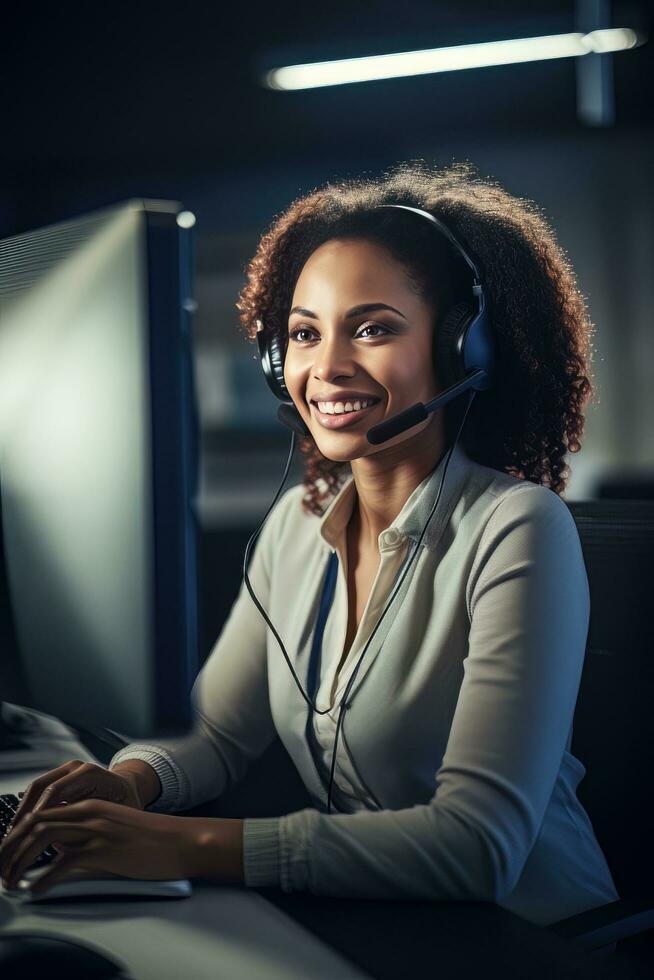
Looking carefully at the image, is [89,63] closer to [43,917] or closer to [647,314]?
[647,314]

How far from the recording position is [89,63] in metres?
1.41

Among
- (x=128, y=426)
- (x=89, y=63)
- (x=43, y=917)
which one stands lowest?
(x=43, y=917)

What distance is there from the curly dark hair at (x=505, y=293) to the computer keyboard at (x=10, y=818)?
58cm

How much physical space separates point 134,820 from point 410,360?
543 millimetres

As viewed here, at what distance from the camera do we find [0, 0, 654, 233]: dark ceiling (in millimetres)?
1042

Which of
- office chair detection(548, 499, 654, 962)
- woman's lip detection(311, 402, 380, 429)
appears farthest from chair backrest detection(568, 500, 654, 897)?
woman's lip detection(311, 402, 380, 429)

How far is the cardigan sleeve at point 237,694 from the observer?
112 centimetres

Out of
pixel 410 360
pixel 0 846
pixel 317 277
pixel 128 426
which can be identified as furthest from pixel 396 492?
pixel 0 846

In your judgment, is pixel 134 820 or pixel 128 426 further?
pixel 134 820

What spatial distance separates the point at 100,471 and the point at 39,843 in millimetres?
354

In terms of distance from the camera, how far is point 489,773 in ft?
2.88

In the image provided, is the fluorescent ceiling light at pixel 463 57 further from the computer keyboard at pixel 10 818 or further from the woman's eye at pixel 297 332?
the computer keyboard at pixel 10 818

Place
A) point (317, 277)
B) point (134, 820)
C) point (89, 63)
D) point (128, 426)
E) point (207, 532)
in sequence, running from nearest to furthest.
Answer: point (128, 426) < point (134, 820) < point (317, 277) < point (207, 532) < point (89, 63)

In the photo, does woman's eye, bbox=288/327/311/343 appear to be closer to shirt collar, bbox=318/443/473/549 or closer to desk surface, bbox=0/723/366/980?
shirt collar, bbox=318/443/473/549
